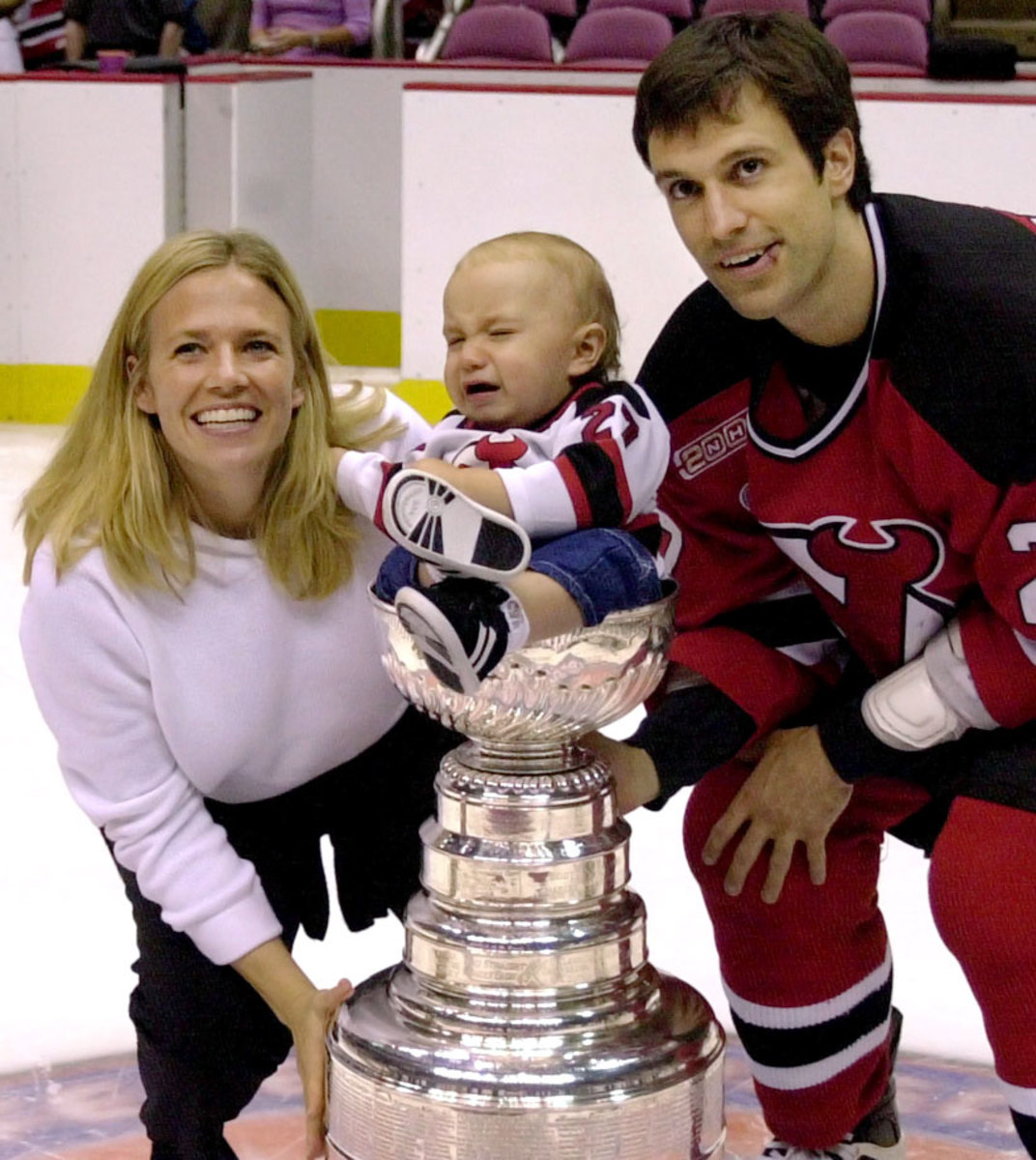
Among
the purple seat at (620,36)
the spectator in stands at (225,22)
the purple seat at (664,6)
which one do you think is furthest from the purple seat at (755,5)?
the spectator in stands at (225,22)

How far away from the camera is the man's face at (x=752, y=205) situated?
52.3 inches

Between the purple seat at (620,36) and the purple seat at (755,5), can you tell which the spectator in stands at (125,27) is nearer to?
the purple seat at (620,36)

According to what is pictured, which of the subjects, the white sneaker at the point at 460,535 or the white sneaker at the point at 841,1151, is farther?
the white sneaker at the point at 841,1151

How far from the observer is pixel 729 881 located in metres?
1.54

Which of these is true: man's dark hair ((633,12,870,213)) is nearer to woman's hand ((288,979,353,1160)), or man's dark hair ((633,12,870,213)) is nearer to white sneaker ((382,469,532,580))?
white sneaker ((382,469,532,580))

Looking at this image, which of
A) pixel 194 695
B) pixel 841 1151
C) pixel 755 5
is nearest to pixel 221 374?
pixel 194 695

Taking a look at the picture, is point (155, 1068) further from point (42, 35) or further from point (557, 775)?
point (42, 35)

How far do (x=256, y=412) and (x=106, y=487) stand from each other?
127 mm

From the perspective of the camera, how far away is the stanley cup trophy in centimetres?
113

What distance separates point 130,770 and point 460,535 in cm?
51

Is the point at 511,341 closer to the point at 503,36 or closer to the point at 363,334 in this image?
the point at 503,36

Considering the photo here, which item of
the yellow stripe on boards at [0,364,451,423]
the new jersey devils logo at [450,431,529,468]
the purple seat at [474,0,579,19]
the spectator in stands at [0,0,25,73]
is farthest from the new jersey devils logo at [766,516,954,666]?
the spectator in stands at [0,0,25,73]

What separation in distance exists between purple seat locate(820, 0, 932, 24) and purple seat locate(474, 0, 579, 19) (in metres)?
0.91

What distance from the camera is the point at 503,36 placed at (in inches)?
265
